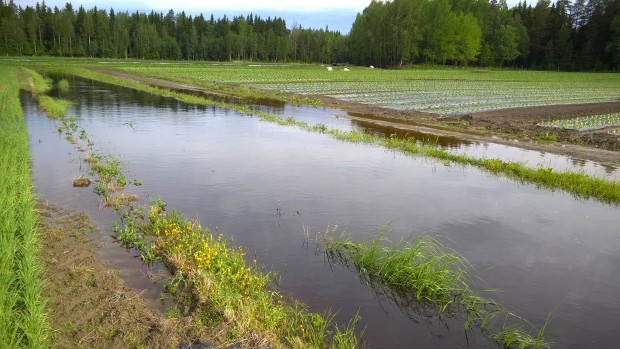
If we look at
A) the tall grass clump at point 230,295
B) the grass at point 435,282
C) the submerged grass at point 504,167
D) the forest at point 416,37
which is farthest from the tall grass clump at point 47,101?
the forest at point 416,37

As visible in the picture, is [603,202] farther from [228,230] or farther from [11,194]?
[11,194]

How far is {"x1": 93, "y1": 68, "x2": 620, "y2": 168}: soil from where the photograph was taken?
62.2 ft

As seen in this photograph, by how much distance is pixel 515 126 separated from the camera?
2458 centimetres

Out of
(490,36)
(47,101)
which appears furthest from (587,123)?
(490,36)

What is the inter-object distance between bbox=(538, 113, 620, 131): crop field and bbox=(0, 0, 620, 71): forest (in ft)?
215

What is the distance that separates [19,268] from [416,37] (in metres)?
94.3

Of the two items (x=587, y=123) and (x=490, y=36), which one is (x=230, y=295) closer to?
(x=587, y=123)

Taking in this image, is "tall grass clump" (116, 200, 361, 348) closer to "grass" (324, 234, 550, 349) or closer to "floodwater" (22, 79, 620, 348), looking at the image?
"floodwater" (22, 79, 620, 348)

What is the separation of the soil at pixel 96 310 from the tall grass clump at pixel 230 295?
452 mm

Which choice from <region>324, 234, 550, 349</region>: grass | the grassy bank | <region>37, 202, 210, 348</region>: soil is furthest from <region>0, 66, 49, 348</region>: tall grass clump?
<region>324, 234, 550, 349</region>: grass

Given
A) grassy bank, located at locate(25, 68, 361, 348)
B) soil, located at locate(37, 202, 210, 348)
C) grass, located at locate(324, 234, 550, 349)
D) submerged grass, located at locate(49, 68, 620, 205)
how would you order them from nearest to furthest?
soil, located at locate(37, 202, 210, 348)
grassy bank, located at locate(25, 68, 361, 348)
grass, located at locate(324, 234, 550, 349)
submerged grass, located at locate(49, 68, 620, 205)

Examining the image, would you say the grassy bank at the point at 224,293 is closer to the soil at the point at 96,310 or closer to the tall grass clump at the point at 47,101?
the soil at the point at 96,310

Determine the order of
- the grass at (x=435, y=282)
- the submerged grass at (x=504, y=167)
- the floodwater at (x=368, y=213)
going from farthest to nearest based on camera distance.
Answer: the submerged grass at (x=504, y=167) < the floodwater at (x=368, y=213) < the grass at (x=435, y=282)

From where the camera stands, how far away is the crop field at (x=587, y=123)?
24906 millimetres
